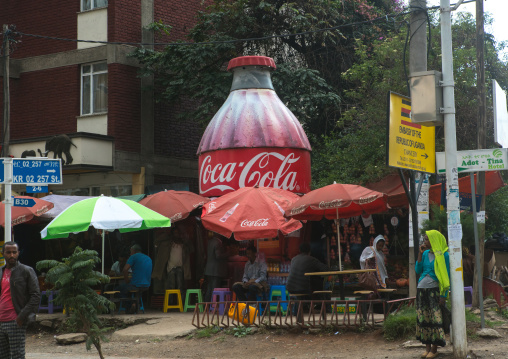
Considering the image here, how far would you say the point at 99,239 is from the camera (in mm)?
21328

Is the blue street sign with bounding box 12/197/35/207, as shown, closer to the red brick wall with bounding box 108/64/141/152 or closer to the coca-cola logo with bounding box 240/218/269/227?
the coca-cola logo with bounding box 240/218/269/227

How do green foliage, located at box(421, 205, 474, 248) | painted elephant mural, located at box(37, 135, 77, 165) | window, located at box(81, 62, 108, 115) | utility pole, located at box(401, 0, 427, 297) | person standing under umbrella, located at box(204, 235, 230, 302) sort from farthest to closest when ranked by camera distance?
window, located at box(81, 62, 108, 115), painted elephant mural, located at box(37, 135, 77, 165), person standing under umbrella, located at box(204, 235, 230, 302), green foliage, located at box(421, 205, 474, 248), utility pole, located at box(401, 0, 427, 297)

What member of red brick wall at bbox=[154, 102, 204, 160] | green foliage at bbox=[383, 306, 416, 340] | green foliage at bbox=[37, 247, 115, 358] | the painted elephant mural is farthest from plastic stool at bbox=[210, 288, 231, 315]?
red brick wall at bbox=[154, 102, 204, 160]

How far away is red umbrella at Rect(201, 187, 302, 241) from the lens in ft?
49.2

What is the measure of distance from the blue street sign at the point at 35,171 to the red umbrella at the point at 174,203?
641 centimetres

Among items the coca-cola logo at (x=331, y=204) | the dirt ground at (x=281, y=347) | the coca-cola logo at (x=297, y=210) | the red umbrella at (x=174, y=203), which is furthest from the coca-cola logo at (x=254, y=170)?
the dirt ground at (x=281, y=347)

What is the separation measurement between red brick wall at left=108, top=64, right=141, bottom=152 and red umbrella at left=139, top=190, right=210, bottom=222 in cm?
458

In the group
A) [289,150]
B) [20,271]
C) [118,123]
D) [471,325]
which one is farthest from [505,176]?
[20,271]

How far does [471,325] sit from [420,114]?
387cm

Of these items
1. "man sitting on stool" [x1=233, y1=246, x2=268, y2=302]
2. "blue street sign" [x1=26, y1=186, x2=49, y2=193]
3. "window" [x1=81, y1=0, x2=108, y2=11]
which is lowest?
"man sitting on stool" [x1=233, y1=246, x2=268, y2=302]

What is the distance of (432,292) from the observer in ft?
33.9

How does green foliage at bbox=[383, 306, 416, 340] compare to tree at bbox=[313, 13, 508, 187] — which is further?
tree at bbox=[313, 13, 508, 187]

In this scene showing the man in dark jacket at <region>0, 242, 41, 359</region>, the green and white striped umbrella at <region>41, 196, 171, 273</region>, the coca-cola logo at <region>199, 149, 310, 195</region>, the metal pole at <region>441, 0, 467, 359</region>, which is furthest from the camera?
the coca-cola logo at <region>199, 149, 310, 195</region>

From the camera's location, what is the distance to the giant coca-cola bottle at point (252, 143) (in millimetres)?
18500
